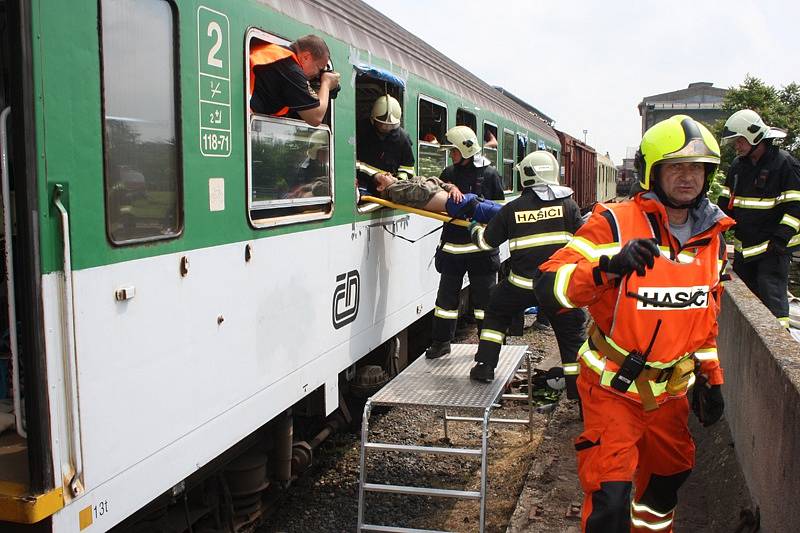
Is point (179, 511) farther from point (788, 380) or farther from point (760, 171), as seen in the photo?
point (760, 171)

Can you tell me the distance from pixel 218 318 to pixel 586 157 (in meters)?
22.6

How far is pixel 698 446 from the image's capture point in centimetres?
564

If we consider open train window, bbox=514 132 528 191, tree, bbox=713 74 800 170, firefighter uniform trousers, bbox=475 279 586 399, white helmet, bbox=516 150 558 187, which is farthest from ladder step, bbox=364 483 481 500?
tree, bbox=713 74 800 170

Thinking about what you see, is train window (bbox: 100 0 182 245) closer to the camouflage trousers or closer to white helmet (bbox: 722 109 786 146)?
the camouflage trousers

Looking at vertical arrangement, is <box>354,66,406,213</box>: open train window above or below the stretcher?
above

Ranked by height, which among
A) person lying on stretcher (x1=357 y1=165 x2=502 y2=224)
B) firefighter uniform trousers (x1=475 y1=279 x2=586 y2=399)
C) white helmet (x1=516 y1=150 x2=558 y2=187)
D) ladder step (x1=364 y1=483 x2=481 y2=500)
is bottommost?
ladder step (x1=364 y1=483 x2=481 y2=500)

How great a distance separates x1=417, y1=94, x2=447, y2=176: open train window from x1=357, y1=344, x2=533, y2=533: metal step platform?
1.71 m

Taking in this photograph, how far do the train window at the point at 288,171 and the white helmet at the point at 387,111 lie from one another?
1290mm

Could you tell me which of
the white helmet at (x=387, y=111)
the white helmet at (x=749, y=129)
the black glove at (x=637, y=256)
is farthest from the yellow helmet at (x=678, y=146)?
the white helmet at (x=749, y=129)

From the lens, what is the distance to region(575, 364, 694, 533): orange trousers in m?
3.20

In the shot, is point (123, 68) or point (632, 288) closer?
point (123, 68)

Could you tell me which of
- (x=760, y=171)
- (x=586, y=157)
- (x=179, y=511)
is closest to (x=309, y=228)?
(x=179, y=511)

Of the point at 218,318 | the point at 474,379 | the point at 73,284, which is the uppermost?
the point at 73,284

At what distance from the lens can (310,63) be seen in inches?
173
